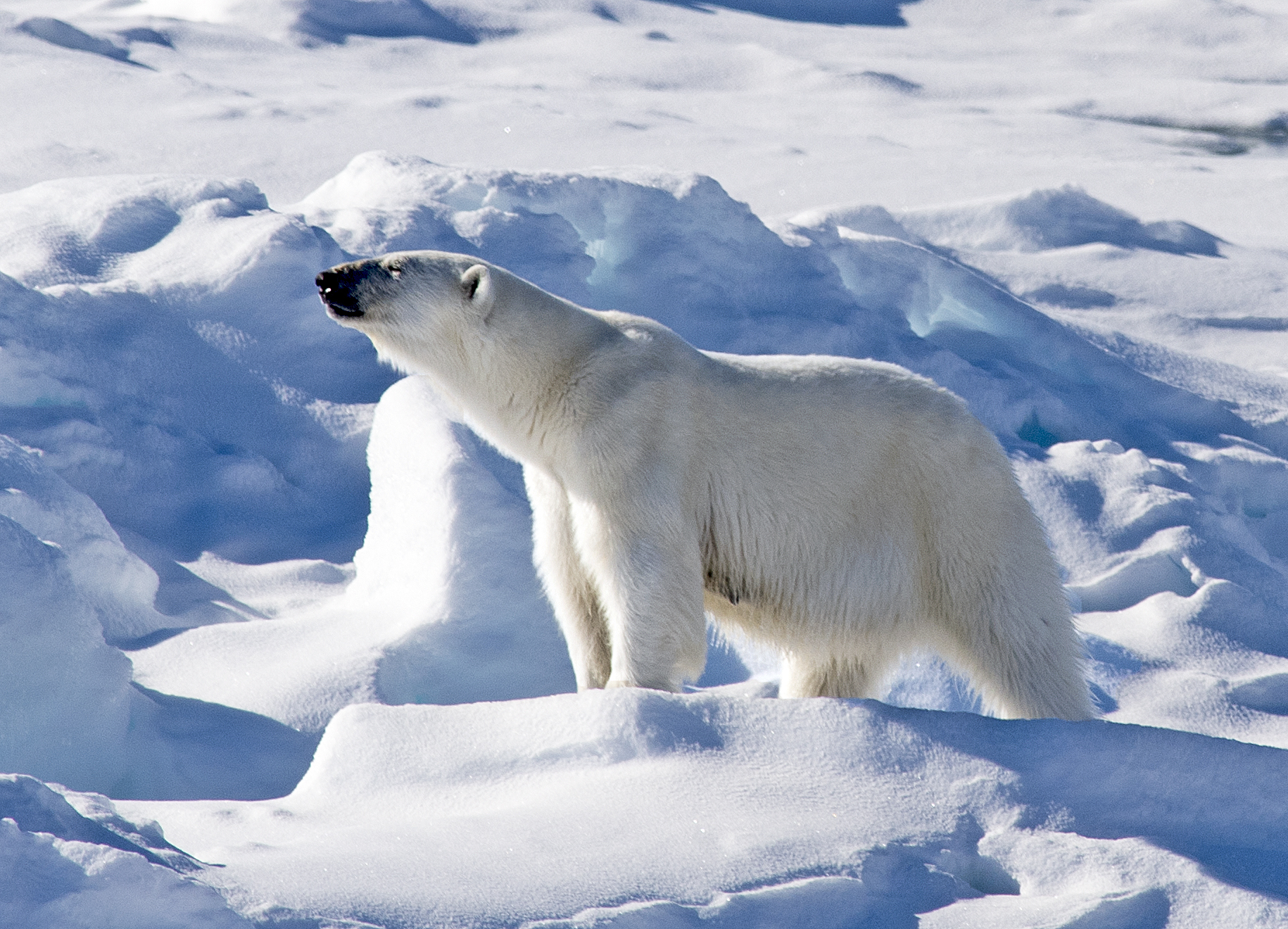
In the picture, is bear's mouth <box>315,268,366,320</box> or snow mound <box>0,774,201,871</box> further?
bear's mouth <box>315,268,366,320</box>

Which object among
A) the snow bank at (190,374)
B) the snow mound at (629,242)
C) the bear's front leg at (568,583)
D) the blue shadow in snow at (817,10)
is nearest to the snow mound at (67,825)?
the bear's front leg at (568,583)

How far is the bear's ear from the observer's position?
3.34 meters

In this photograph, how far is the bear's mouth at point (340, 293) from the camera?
10.9 ft

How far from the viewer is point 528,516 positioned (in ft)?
14.8

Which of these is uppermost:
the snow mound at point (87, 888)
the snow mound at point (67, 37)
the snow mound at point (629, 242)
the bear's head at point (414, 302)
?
the snow mound at point (67, 37)

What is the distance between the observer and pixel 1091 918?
7.36 ft

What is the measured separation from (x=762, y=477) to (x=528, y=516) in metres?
1.31

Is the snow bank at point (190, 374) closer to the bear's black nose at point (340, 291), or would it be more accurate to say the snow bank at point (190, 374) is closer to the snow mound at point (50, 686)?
the snow mound at point (50, 686)

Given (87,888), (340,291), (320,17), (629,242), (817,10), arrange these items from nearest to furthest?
(87,888) → (340,291) → (629,242) → (320,17) → (817,10)

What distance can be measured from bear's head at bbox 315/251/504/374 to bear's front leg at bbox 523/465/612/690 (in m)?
0.39

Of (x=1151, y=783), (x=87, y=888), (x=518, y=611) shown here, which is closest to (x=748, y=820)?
(x=1151, y=783)

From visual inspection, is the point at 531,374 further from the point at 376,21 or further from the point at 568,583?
the point at 376,21

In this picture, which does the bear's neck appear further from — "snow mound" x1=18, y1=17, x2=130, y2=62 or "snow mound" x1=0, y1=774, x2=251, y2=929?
"snow mound" x1=18, y1=17, x2=130, y2=62

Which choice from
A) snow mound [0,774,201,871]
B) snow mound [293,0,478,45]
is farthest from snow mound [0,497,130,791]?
snow mound [293,0,478,45]
